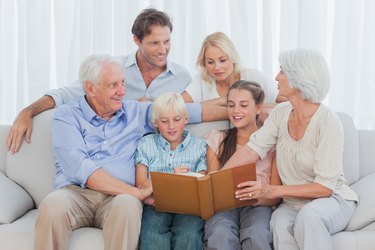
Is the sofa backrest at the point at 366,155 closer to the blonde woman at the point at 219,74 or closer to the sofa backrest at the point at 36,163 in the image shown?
the blonde woman at the point at 219,74

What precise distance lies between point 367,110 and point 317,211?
148 cm

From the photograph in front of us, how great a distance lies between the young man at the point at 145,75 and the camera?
131 inches

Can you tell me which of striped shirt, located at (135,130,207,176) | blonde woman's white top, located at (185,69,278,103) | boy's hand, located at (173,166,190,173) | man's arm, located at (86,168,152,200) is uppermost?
blonde woman's white top, located at (185,69,278,103)

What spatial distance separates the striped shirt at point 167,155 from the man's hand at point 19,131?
0.58 metres

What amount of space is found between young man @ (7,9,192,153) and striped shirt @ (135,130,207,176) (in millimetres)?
442

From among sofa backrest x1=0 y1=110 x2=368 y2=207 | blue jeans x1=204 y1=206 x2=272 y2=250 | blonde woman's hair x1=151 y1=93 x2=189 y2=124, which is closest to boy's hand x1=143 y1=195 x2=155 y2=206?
blue jeans x1=204 y1=206 x2=272 y2=250

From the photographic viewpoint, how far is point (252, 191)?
2838 millimetres

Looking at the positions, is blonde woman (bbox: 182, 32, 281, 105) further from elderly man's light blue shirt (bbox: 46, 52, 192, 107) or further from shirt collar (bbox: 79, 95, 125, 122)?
shirt collar (bbox: 79, 95, 125, 122)

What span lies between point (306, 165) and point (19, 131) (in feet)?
4.65

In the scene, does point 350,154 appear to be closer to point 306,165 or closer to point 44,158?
point 306,165

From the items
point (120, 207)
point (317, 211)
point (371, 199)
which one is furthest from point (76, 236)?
point (371, 199)

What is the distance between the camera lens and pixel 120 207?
279 centimetres

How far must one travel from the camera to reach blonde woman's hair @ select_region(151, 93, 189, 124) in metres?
3.12

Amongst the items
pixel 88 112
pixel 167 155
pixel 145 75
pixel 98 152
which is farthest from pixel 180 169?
pixel 145 75
